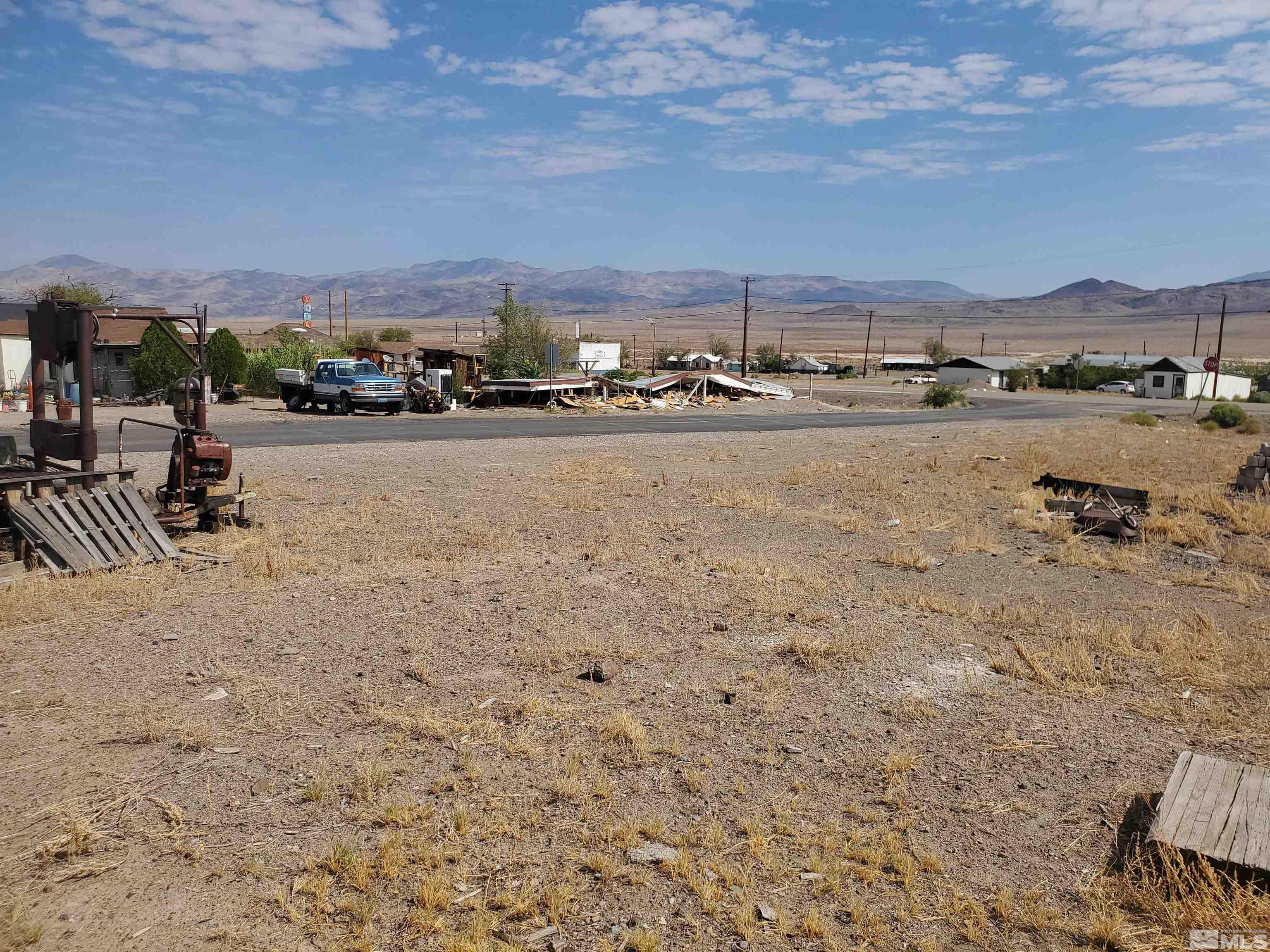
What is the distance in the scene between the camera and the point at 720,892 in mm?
4781

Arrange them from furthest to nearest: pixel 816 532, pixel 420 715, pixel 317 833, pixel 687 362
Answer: pixel 687 362
pixel 816 532
pixel 420 715
pixel 317 833

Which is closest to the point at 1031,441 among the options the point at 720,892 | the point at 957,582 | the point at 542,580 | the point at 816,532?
the point at 816,532

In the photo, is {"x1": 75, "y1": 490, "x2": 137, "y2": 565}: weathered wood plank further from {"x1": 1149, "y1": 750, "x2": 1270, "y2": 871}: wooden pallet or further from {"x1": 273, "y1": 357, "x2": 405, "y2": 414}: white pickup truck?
{"x1": 273, "y1": 357, "x2": 405, "y2": 414}: white pickup truck

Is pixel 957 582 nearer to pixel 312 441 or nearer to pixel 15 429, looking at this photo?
pixel 312 441

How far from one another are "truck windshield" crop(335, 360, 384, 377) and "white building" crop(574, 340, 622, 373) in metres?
18.9

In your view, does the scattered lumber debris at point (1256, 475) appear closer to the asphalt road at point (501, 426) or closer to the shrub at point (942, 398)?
the asphalt road at point (501, 426)

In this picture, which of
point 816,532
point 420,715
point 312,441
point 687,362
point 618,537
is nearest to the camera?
point 420,715

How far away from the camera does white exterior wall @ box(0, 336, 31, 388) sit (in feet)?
139

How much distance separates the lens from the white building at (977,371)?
9512cm

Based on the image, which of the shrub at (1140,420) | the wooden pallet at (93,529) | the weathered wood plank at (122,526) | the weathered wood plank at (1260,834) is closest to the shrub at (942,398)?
the shrub at (1140,420)

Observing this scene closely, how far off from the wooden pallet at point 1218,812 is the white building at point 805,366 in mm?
101586

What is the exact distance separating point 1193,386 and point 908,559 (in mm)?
80234

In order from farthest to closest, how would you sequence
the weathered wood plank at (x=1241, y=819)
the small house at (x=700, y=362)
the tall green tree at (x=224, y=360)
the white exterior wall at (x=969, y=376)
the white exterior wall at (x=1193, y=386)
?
the small house at (x=700, y=362), the white exterior wall at (x=969, y=376), the white exterior wall at (x=1193, y=386), the tall green tree at (x=224, y=360), the weathered wood plank at (x=1241, y=819)

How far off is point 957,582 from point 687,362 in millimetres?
92420
